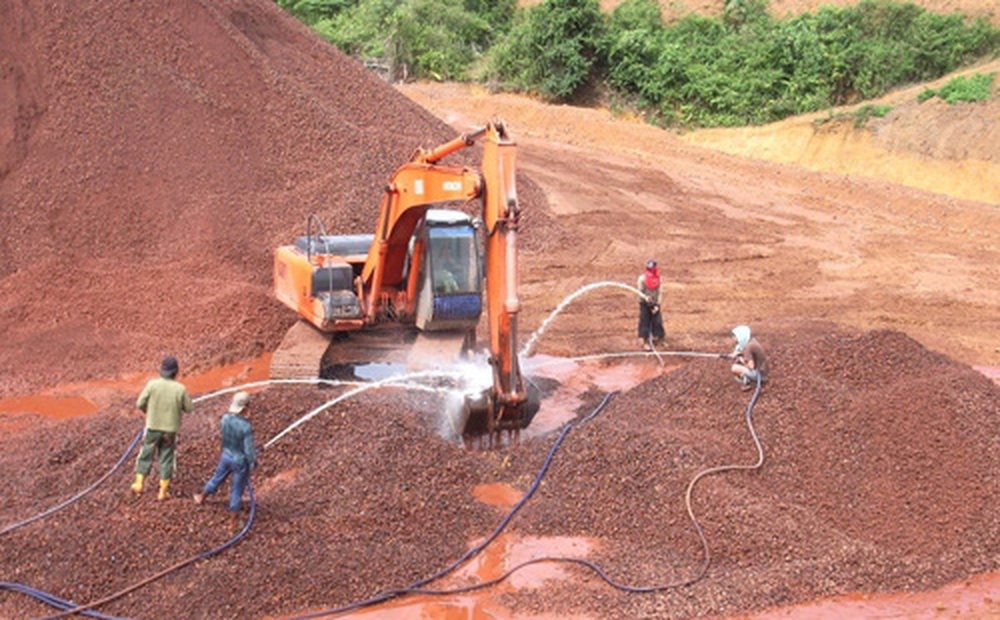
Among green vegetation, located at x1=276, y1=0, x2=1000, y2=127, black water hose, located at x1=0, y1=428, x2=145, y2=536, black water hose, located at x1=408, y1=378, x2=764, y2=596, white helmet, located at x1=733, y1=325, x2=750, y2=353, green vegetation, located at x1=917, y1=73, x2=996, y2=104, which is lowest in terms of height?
black water hose, located at x1=408, y1=378, x2=764, y2=596

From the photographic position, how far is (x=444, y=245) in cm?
1248

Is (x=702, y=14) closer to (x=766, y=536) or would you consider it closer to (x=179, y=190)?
(x=179, y=190)

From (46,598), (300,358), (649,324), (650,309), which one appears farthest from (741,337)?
(46,598)

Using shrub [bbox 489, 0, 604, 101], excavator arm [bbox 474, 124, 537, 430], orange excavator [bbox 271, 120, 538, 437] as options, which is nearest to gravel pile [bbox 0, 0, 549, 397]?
orange excavator [bbox 271, 120, 538, 437]

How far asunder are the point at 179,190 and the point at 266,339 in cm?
441

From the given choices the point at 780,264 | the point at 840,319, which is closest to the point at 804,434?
the point at 840,319

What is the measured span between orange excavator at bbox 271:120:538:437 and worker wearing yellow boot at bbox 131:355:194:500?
2.92m

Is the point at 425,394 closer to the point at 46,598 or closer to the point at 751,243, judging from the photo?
the point at 46,598

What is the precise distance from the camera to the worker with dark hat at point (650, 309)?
15031 millimetres

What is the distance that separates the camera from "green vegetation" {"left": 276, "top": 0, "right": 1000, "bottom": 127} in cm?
3309

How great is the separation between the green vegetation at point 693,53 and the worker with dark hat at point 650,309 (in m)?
17.8

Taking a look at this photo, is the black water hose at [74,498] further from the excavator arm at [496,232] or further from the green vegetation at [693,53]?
the green vegetation at [693,53]

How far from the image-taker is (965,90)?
28828 mm

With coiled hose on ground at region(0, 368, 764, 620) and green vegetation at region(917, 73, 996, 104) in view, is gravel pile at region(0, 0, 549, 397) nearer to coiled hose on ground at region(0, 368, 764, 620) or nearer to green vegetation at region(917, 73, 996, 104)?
coiled hose on ground at region(0, 368, 764, 620)
